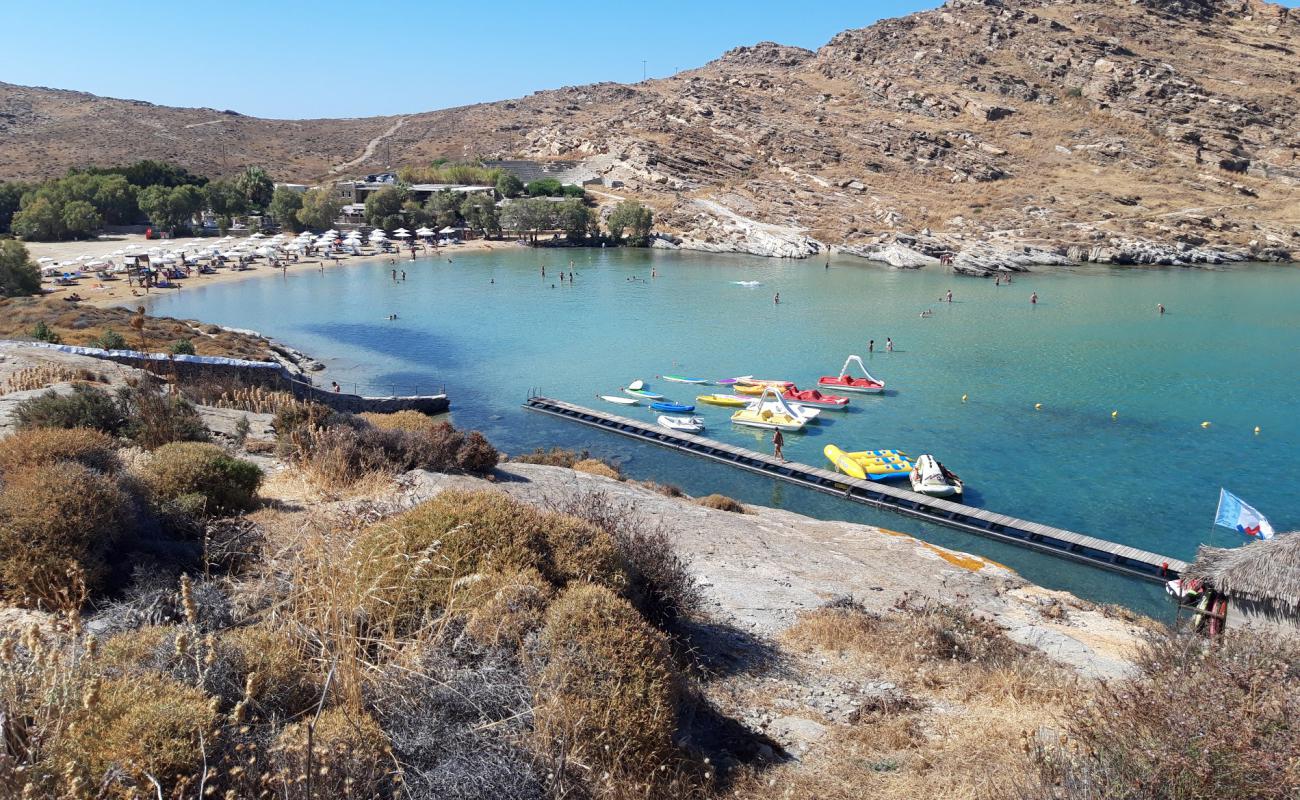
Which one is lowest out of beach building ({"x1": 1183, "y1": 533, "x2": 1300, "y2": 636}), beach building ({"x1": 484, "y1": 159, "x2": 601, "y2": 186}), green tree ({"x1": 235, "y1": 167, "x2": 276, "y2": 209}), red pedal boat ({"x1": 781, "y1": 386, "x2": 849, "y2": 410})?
red pedal boat ({"x1": 781, "y1": 386, "x2": 849, "y2": 410})

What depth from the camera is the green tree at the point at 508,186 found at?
9292cm

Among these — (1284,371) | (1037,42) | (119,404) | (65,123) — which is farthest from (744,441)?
(65,123)

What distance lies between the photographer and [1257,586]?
11336 millimetres

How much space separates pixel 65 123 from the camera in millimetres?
114438

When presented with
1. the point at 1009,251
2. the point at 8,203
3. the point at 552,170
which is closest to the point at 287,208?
the point at 8,203

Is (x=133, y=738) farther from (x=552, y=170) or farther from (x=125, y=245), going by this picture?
(x=552, y=170)

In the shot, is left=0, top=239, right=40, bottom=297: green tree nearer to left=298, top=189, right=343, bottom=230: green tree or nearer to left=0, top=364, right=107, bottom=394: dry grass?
left=298, top=189, right=343, bottom=230: green tree

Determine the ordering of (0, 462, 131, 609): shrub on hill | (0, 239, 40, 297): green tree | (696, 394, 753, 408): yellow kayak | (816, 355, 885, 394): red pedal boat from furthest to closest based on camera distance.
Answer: (0, 239, 40, 297): green tree → (816, 355, 885, 394): red pedal boat → (696, 394, 753, 408): yellow kayak → (0, 462, 131, 609): shrub on hill

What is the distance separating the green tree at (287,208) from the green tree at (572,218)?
25.7m

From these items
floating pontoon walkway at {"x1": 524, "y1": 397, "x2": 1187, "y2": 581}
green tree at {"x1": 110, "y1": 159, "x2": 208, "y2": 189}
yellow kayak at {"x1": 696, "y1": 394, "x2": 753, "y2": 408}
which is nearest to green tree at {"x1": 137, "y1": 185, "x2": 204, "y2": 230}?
green tree at {"x1": 110, "y1": 159, "x2": 208, "y2": 189}

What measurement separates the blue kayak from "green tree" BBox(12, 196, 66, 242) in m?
61.3

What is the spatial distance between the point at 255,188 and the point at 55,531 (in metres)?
91.0

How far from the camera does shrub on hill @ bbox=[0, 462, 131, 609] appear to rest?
6.28 meters

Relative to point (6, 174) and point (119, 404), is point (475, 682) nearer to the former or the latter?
point (119, 404)
